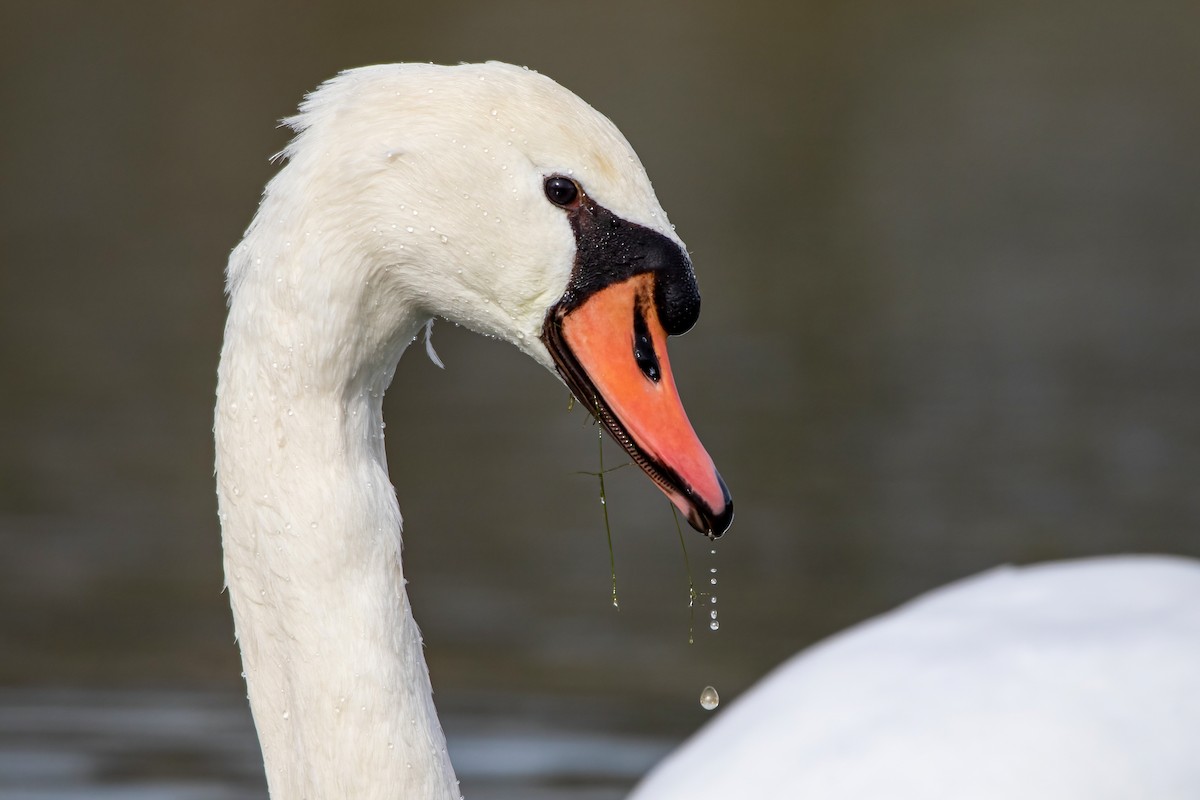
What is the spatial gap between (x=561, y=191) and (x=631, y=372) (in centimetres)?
26

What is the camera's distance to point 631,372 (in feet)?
7.70

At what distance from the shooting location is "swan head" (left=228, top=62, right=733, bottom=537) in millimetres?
2256

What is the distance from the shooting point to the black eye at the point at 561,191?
226 centimetres

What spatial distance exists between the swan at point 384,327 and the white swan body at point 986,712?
4.75 ft

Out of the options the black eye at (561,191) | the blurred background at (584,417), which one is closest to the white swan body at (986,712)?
the blurred background at (584,417)

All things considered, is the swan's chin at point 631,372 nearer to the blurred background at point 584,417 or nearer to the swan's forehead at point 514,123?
the swan's forehead at point 514,123

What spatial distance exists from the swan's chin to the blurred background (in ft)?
10.7

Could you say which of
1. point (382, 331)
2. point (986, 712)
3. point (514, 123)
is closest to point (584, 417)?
point (986, 712)

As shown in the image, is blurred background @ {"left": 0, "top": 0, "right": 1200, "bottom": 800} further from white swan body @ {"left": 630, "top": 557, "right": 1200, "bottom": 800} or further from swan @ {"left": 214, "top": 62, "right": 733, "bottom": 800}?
swan @ {"left": 214, "top": 62, "right": 733, "bottom": 800}

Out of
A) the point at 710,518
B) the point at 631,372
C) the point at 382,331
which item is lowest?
the point at 710,518

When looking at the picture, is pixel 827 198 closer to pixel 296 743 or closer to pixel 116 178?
pixel 116 178

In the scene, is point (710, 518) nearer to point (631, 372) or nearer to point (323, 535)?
point (631, 372)

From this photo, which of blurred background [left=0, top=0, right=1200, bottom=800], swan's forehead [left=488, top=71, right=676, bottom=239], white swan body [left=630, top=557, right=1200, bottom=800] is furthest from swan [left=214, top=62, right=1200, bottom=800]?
blurred background [left=0, top=0, right=1200, bottom=800]

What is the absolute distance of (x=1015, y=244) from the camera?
1334 cm
